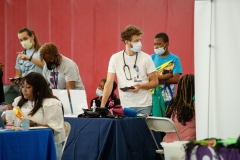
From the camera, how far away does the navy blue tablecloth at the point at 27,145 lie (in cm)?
388

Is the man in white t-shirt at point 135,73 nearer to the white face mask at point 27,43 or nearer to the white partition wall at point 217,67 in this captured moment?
the white partition wall at point 217,67

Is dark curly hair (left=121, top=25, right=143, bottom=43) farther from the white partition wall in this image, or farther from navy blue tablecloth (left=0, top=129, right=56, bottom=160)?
navy blue tablecloth (left=0, top=129, right=56, bottom=160)

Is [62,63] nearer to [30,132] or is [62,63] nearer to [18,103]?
[18,103]

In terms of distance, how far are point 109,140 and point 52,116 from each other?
2.37ft

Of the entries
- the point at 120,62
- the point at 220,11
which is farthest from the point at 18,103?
the point at 220,11

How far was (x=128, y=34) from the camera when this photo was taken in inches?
220

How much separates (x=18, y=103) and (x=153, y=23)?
3.35m

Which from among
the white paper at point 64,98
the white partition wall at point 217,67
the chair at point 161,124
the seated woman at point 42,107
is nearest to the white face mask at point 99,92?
the white paper at point 64,98

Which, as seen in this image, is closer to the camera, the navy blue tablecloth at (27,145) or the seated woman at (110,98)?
the navy blue tablecloth at (27,145)

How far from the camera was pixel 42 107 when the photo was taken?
14.9ft

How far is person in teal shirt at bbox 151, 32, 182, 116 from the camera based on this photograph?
6.27 meters

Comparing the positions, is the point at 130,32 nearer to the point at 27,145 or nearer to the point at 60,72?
the point at 60,72

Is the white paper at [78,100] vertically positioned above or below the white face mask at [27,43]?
below

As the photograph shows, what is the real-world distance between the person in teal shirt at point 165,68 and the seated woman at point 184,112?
105cm
